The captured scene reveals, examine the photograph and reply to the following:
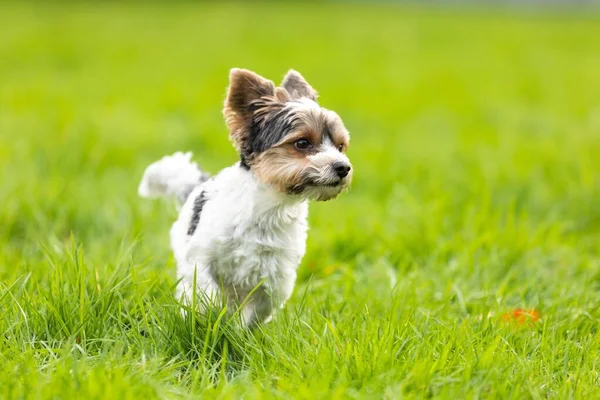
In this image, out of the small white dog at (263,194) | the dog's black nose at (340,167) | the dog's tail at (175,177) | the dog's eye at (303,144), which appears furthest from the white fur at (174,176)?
the dog's black nose at (340,167)

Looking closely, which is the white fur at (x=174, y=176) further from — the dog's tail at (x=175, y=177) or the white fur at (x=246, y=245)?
the white fur at (x=246, y=245)

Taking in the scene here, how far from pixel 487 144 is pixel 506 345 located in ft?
17.9

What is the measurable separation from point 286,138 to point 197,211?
73cm

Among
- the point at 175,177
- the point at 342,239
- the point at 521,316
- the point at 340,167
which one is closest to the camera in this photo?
the point at 340,167

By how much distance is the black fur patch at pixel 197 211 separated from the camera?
13.1ft

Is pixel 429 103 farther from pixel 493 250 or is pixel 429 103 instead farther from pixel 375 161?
pixel 493 250

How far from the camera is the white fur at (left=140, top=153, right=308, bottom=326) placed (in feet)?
12.3

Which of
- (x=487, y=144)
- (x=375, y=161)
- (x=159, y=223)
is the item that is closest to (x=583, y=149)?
(x=487, y=144)

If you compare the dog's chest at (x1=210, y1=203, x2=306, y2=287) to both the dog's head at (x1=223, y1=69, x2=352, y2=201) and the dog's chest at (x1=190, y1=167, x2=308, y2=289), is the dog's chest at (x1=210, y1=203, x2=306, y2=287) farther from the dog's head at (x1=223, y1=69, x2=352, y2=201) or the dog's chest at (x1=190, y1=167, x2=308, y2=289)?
the dog's head at (x1=223, y1=69, x2=352, y2=201)

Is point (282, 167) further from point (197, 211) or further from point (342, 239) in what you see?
point (342, 239)

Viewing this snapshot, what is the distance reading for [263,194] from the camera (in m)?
3.76

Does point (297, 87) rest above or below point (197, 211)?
above

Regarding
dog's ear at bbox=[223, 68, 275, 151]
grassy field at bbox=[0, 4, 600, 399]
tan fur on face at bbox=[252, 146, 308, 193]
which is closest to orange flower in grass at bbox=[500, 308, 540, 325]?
grassy field at bbox=[0, 4, 600, 399]

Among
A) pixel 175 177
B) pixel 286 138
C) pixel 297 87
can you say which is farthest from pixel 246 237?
pixel 175 177
